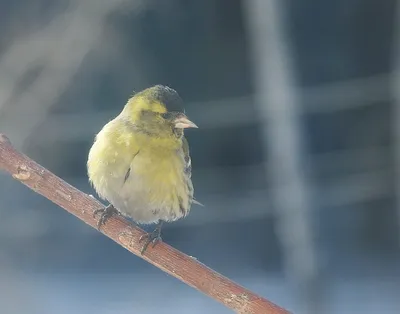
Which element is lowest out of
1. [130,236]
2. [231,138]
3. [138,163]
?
[130,236]

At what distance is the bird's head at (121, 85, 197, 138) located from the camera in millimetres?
847

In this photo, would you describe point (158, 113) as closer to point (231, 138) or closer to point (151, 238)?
point (151, 238)

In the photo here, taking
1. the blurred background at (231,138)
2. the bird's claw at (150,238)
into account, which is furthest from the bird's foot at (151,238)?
the blurred background at (231,138)

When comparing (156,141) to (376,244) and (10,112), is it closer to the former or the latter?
(10,112)

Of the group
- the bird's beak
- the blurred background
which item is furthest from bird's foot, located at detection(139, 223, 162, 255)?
the blurred background

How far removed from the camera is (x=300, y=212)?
2.14 metres

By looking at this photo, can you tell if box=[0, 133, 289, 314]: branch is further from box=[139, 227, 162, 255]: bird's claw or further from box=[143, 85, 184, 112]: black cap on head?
box=[143, 85, 184, 112]: black cap on head

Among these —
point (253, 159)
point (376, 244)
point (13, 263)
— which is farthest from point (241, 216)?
point (13, 263)

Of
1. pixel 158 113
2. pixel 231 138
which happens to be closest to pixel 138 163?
pixel 158 113

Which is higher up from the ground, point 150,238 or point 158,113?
point 158,113

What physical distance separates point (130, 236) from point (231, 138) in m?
1.69

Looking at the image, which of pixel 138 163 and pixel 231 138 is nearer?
pixel 138 163

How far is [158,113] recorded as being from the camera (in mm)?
889

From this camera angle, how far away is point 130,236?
85 cm
